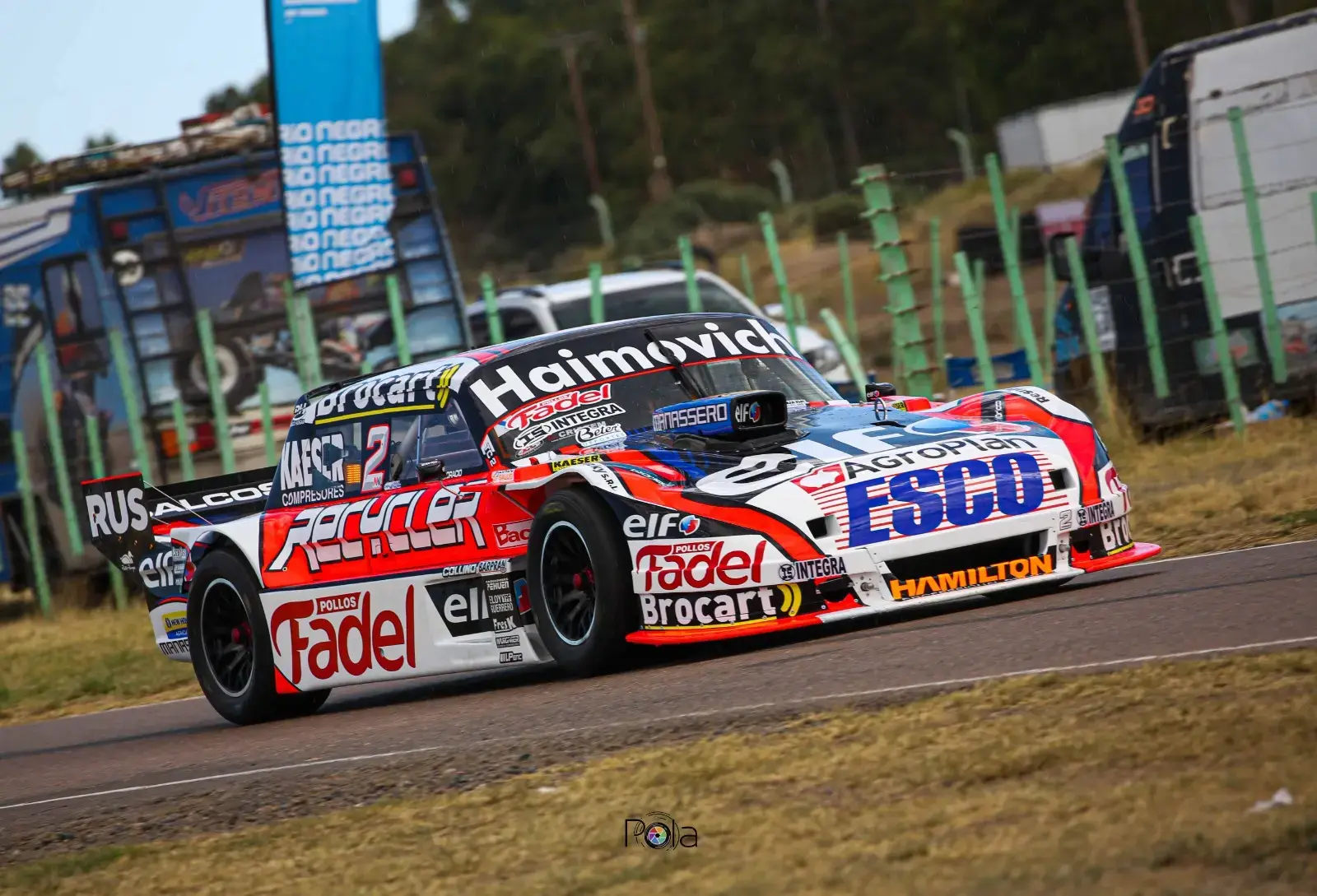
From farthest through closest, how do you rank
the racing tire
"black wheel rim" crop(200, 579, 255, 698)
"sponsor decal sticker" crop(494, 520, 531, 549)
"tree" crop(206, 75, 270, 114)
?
"tree" crop(206, 75, 270, 114) < "black wheel rim" crop(200, 579, 255, 698) < the racing tire < "sponsor decal sticker" crop(494, 520, 531, 549)

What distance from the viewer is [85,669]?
1342 cm

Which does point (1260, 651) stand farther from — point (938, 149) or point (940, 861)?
point (938, 149)

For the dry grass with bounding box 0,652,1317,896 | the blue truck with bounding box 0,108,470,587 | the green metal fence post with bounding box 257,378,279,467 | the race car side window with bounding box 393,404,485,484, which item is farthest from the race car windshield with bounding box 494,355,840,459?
the blue truck with bounding box 0,108,470,587

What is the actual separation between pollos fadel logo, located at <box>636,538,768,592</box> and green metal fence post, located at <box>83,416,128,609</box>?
10.2m

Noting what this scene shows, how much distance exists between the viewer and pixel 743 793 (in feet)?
16.7

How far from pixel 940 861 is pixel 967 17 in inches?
2662

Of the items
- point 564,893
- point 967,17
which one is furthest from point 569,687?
point 967,17

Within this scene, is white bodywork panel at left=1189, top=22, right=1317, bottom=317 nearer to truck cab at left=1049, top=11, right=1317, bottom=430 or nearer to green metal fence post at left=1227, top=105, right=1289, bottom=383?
truck cab at left=1049, top=11, right=1317, bottom=430

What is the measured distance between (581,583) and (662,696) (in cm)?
84

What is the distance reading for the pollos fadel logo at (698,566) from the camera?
23.8ft

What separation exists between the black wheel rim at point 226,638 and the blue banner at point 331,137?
5975 mm

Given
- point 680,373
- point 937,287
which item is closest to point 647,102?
point 937,287

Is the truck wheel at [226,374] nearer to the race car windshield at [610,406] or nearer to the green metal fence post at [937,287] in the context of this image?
the green metal fence post at [937,287]

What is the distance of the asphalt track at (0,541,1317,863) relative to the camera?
20.5ft
